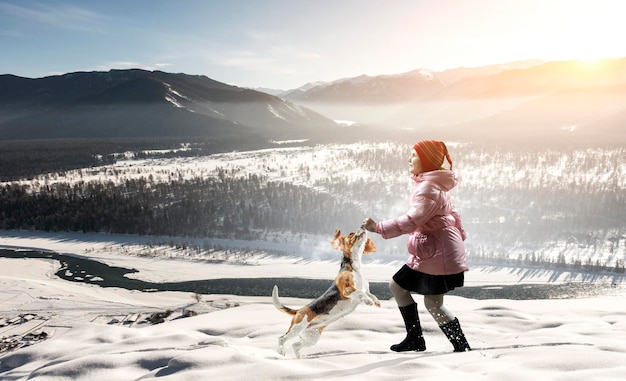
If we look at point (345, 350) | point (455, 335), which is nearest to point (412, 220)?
point (455, 335)

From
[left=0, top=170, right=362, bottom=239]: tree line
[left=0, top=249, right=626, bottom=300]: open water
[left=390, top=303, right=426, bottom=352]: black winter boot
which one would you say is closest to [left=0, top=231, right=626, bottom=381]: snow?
[left=390, top=303, right=426, bottom=352]: black winter boot

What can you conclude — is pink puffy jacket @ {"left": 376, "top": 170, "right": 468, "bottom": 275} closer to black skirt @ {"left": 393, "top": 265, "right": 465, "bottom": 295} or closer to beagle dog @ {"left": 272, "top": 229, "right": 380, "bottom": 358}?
black skirt @ {"left": 393, "top": 265, "right": 465, "bottom": 295}

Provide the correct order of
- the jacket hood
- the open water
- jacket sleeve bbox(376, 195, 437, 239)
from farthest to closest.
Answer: the open water < the jacket hood < jacket sleeve bbox(376, 195, 437, 239)

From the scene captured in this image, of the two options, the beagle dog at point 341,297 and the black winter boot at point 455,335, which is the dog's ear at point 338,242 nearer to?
the beagle dog at point 341,297

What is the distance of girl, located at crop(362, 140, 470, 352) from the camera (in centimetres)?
410

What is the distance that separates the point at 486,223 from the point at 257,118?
163649 mm

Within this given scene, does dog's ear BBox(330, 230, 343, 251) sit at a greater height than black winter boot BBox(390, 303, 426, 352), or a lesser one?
greater

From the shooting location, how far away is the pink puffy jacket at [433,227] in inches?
161

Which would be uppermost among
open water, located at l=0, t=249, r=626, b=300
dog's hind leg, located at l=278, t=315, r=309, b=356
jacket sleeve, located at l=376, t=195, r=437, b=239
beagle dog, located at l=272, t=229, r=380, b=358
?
jacket sleeve, located at l=376, t=195, r=437, b=239

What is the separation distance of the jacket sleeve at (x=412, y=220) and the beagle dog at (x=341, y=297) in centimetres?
28

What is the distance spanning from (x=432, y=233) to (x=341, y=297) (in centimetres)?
128

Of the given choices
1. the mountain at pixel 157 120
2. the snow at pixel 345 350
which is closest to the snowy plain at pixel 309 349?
the snow at pixel 345 350

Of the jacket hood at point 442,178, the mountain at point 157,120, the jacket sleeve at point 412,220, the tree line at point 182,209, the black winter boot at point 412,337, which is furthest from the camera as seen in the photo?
the mountain at point 157,120

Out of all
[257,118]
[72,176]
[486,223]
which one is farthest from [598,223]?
[257,118]
